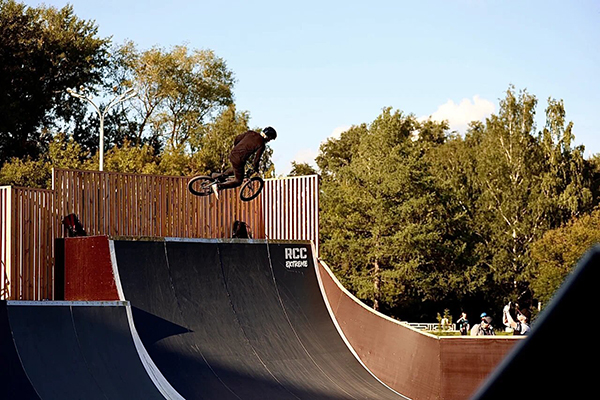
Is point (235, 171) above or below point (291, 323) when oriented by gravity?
above

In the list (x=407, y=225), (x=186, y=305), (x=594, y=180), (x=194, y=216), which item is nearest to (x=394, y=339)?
(x=186, y=305)

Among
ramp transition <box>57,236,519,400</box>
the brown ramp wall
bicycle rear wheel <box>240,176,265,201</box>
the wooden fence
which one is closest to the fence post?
the wooden fence

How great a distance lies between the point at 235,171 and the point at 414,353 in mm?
4255

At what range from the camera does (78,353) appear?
34.2ft

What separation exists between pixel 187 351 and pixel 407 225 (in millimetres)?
28800

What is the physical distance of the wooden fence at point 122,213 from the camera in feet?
43.4

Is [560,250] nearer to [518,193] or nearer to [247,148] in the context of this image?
[518,193]

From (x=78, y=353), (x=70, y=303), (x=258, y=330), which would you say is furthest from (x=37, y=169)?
(x=78, y=353)

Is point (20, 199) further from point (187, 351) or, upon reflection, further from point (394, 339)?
point (394, 339)

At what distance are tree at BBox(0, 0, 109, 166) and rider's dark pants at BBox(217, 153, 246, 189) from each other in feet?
92.9

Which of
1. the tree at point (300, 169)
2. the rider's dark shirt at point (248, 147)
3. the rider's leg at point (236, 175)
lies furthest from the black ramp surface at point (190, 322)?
the tree at point (300, 169)

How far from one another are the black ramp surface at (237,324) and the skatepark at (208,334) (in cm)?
2

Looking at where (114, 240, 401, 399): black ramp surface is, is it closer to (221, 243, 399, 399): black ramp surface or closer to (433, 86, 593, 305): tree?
(221, 243, 399, 399): black ramp surface

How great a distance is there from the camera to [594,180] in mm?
43594
